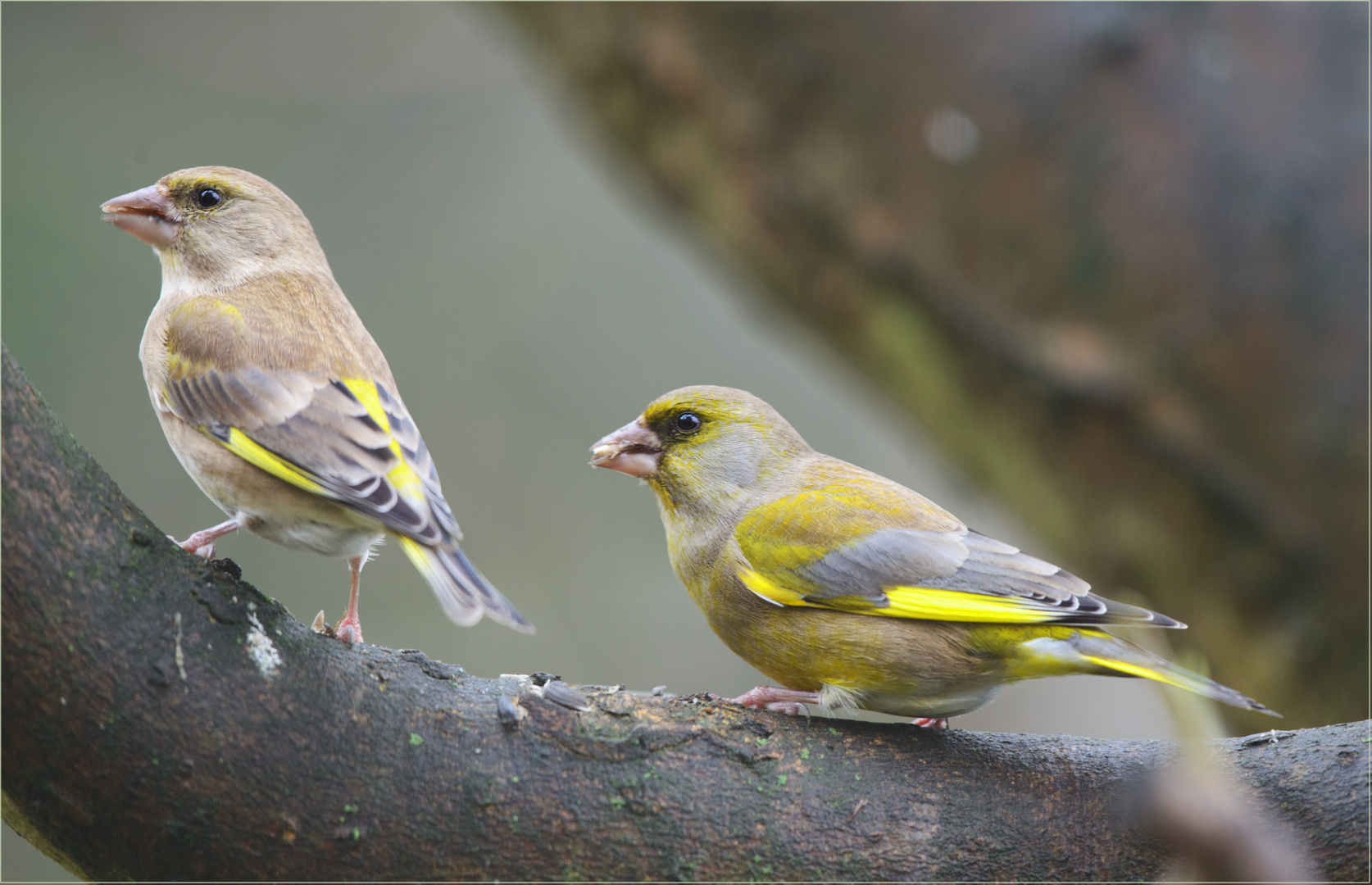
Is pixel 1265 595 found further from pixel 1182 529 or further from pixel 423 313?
pixel 423 313

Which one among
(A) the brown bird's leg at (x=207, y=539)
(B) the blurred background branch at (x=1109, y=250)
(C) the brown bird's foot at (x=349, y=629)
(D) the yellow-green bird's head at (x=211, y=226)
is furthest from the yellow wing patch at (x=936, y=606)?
(B) the blurred background branch at (x=1109, y=250)

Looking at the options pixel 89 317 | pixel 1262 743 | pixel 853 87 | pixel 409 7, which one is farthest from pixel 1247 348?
pixel 409 7

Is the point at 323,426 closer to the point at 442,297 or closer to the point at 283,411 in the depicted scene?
the point at 283,411

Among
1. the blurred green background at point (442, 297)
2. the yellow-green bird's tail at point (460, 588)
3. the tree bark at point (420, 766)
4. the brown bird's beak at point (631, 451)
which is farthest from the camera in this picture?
the blurred green background at point (442, 297)

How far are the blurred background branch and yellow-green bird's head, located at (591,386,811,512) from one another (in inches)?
68.4

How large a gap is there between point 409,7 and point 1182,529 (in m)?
10.6

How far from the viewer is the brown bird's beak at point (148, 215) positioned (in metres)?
3.31

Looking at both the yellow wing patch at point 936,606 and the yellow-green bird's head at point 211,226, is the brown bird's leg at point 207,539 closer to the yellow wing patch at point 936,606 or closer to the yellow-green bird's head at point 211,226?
the yellow-green bird's head at point 211,226

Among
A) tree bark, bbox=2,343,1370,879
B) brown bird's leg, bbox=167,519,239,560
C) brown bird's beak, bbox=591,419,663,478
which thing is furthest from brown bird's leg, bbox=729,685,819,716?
brown bird's leg, bbox=167,519,239,560

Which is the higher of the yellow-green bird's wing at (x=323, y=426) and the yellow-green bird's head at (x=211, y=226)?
the yellow-green bird's head at (x=211, y=226)

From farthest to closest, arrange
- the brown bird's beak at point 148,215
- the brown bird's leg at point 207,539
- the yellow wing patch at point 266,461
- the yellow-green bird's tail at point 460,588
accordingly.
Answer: the brown bird's beak at point 148,215, the brown bird's leg at point 207,539, the yellow wing patch at point 266,461, the yellow-green bird's tail at point 460,588

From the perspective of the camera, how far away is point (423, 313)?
35.0ft

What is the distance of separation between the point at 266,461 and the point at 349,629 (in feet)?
1.69

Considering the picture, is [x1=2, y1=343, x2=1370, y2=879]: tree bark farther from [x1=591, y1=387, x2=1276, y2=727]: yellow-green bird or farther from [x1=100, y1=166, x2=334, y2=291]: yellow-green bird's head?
[x1=100, y1=166, x2=334, y2=291]: yellow-green bird's head
